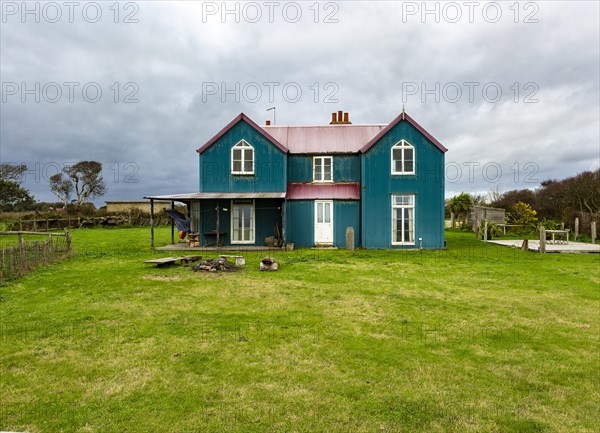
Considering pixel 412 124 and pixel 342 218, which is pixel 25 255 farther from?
pixel 412 124

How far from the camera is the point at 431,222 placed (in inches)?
867

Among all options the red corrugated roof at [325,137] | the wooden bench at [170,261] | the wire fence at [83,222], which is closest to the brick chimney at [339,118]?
the red corrugated roof at [325,137]

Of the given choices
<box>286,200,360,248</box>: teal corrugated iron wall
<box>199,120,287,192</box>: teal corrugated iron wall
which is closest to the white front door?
<box>286,200,360,248</box>: teal corrugated iron wall

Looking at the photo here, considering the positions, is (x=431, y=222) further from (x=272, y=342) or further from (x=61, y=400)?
(x=61, y=400)

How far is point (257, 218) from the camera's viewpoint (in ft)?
73.2

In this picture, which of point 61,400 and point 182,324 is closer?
point 61,400

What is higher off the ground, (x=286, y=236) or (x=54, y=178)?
(x=54, y=178)

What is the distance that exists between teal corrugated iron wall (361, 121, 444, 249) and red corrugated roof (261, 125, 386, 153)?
85.0 inches

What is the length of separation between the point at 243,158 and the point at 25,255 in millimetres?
11913

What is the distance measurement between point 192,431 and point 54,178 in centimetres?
7215

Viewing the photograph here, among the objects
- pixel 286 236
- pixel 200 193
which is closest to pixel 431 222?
pixel 286 236

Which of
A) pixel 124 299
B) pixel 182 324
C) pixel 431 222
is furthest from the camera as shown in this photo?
pixel 431 222

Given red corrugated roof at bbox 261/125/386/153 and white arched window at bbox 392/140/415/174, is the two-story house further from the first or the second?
red corrugated roof at bbox 261/125/386/153

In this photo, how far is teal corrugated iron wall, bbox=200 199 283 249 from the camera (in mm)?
22266
